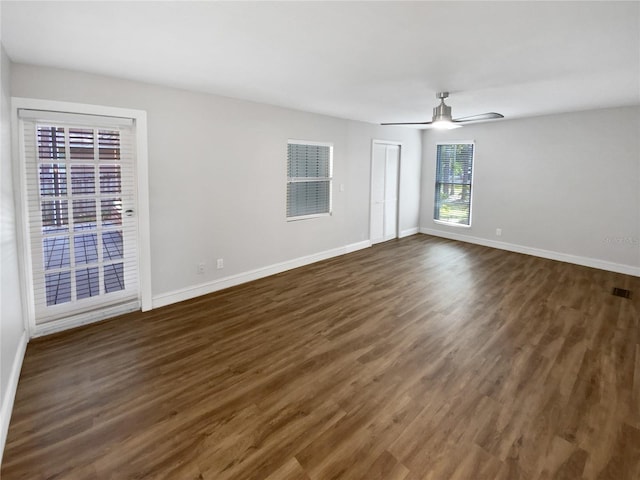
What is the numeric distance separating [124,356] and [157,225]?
143 cm

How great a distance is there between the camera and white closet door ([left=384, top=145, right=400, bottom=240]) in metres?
6.89

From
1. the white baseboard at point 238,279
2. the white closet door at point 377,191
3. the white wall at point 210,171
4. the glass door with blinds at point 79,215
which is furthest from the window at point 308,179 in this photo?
the glass door with blinds at point 79,215

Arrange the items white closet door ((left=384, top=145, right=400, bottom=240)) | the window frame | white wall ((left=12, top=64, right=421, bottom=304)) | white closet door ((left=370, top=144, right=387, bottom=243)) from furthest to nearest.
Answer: white closet door ((left=384, top=145, right=400, bottom=240)) < the window frame < white closet door ((left=370, top=144, right=387, bottom=243)) < white wall ((left=12, top=64, right=421, bottom=304))

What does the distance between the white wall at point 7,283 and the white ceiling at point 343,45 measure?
48 centimetres

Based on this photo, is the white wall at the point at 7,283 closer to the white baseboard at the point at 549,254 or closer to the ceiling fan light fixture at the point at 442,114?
the ceiling fan light fixture at the point at 442,114

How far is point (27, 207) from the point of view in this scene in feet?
9.66

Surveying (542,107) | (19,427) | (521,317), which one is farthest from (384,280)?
(19,427)

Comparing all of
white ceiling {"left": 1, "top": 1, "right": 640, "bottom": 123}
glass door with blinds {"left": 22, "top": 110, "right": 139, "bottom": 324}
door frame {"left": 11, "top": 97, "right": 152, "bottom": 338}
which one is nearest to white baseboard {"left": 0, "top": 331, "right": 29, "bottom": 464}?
door frame {"left": 11, "top": 97, "right": 152, "bottom": 338}

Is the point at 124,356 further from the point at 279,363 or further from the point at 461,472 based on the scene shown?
the point at 461,472

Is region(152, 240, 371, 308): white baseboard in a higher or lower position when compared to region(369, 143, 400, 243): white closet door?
lower

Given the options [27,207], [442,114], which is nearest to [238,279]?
[27,207]

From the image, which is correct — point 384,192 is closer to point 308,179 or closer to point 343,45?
point 308,179

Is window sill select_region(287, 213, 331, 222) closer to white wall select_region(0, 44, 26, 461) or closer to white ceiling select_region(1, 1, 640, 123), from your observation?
white ceiling select_region(1, 1, 640, 123)

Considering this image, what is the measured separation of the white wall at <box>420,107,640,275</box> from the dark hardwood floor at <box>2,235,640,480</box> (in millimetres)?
1444
